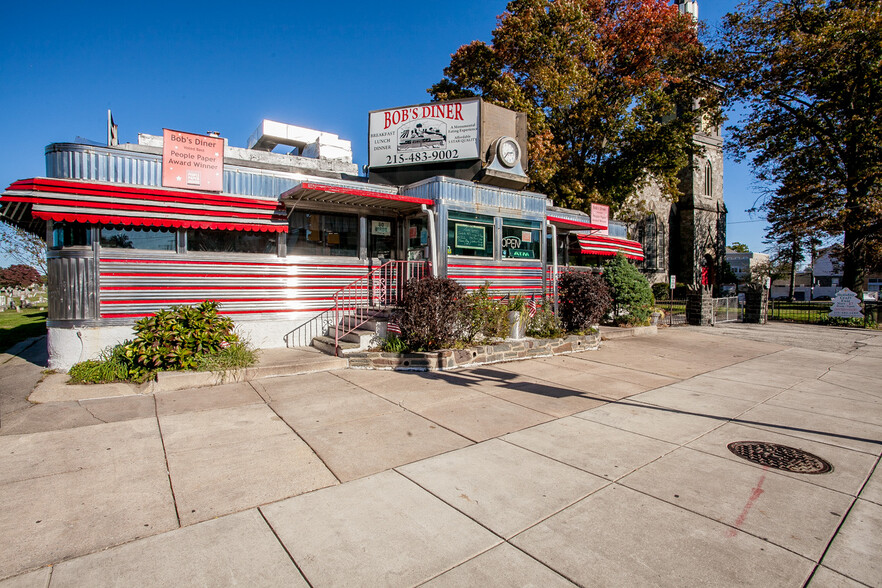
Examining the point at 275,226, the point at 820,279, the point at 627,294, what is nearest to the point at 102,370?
the point at 275,226

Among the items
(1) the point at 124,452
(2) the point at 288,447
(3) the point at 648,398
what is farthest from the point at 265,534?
(3) the point at 648,398

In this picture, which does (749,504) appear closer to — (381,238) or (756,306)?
(381,238)

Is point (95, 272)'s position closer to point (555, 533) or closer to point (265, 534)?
point (265, 534)

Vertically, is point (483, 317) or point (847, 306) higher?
point (483, 317)

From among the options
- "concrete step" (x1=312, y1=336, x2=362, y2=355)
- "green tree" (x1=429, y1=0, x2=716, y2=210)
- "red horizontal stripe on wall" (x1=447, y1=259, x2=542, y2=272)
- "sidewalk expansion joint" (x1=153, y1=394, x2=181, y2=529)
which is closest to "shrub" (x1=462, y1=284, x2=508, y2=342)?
"red horizontal stripe on wall" (x1=447, y1=259, x2=542, y2=272)

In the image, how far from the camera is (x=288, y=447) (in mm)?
4582

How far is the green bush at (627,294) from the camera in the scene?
1462 centimetres

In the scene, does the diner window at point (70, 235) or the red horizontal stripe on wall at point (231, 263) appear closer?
the diner window at point (70, 235)

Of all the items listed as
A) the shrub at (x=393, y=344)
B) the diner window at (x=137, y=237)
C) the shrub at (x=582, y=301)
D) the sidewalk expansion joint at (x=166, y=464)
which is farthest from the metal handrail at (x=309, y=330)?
the shrub at (x=582, y=301)

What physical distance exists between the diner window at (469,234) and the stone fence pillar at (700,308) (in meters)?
10.7

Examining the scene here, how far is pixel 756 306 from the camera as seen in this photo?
Answer: 18812mm

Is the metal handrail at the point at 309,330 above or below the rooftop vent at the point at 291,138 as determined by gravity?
below

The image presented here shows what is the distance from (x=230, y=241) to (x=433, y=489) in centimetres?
721

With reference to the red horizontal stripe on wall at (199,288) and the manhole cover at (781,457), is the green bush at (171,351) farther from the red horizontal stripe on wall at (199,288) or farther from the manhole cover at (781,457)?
the manhole cover at (781,457)
